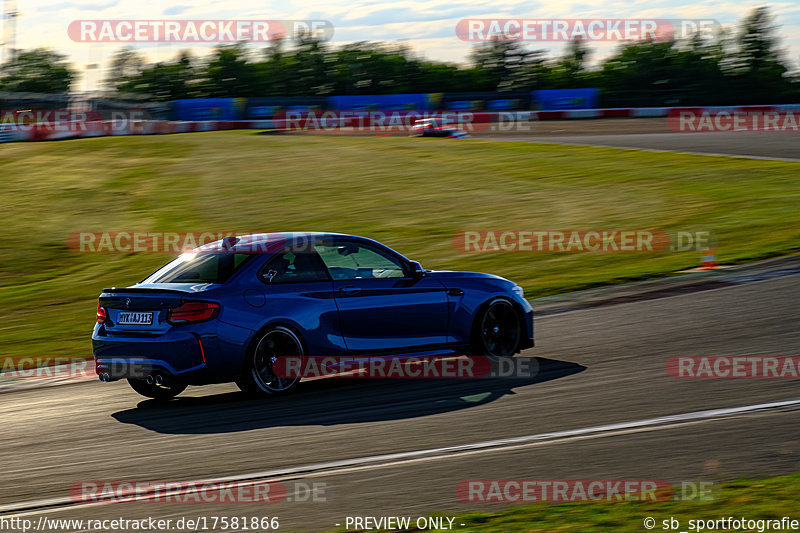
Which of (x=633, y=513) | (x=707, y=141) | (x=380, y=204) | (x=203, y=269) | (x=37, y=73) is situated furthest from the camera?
(x=37, y=73)

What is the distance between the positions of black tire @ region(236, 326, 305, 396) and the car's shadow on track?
11 centimetres

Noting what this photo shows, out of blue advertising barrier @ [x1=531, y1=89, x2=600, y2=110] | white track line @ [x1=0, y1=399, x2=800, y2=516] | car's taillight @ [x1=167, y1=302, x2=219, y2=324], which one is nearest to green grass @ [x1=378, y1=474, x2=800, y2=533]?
white track line @ [x1=0, y1=399, x2=800, y2=516]

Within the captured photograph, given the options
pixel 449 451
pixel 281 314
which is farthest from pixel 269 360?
pixel 449 451

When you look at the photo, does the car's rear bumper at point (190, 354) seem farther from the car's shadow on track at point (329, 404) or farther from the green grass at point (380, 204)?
the green grass at point (380, 204)

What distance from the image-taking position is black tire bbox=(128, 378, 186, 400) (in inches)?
339

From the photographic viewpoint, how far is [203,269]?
8.25 m

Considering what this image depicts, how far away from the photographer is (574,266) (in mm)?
15461

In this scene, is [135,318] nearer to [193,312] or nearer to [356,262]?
[193,312]

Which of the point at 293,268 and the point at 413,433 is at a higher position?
the point at 293,268

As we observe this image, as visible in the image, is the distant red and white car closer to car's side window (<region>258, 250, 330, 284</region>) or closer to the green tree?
car's side window (<region>258, 250, 330, 284</region>)

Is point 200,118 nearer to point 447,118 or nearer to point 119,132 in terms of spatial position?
point 119,132

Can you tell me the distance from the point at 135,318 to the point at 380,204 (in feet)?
49.5

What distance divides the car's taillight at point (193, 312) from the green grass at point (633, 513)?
3383mm

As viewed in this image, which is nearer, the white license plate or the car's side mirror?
the white license plate
